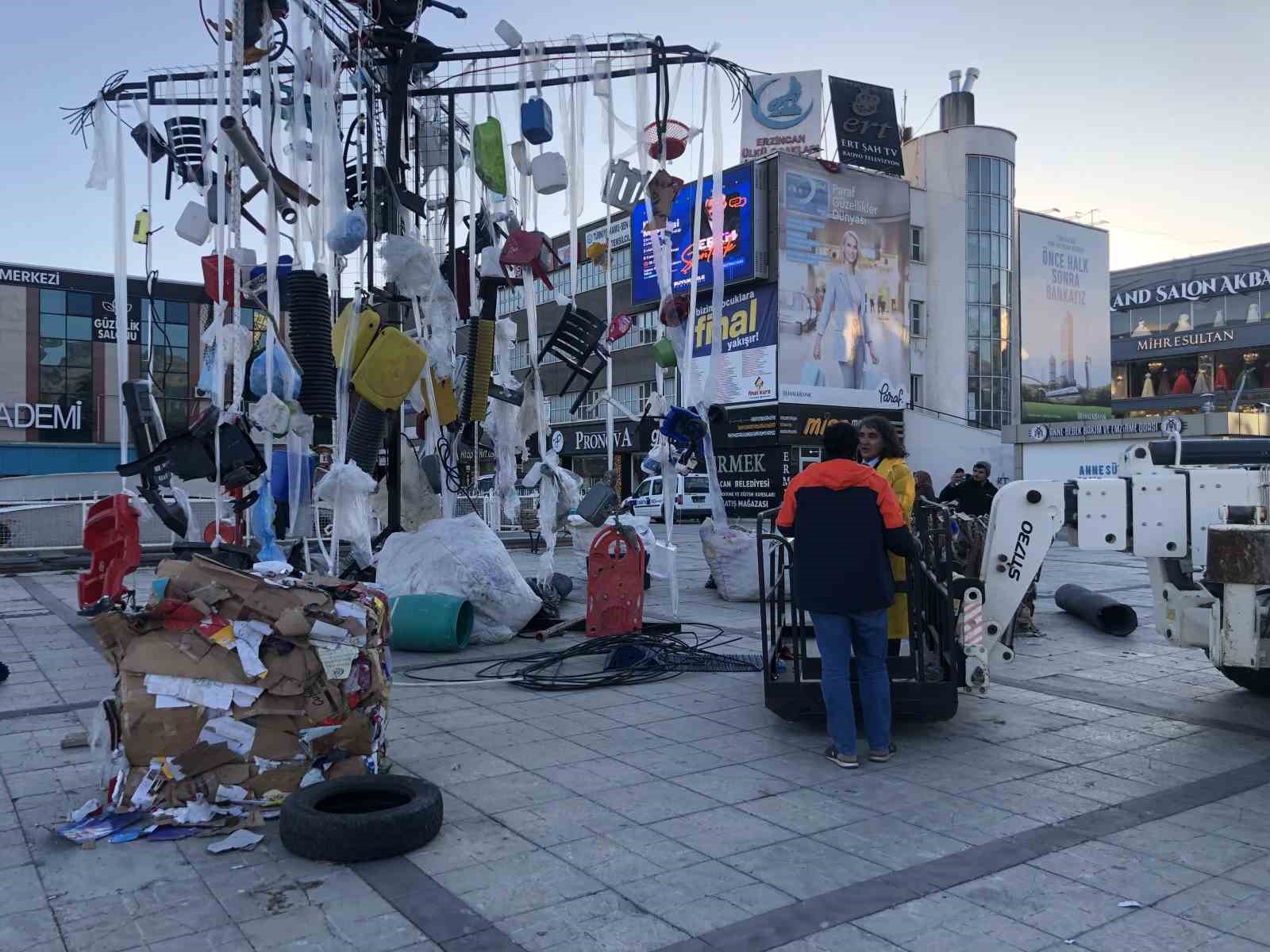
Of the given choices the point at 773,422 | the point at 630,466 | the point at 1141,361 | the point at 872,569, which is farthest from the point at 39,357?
the point at 1141,361

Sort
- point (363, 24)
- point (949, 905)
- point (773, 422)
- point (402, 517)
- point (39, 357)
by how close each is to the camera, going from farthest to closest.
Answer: point (39, 357) < point (773, 422) < point (402, 517) < point (363, 24) < point (949, 905)

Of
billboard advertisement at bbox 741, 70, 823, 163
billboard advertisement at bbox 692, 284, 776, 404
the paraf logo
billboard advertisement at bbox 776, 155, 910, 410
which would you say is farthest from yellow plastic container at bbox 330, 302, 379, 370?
the paraf logo

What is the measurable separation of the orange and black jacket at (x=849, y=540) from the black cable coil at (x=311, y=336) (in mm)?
3664

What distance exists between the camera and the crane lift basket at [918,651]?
554 cm

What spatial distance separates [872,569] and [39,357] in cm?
4929

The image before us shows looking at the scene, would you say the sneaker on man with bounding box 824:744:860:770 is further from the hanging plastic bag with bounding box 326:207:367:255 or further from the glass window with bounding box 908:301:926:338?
the glass window with bounding box 908:301:926:338

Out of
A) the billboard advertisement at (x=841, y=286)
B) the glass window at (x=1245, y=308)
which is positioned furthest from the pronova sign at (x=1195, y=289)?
the billboard advertisement at (x=841, y=286)

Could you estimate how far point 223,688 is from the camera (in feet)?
13.6

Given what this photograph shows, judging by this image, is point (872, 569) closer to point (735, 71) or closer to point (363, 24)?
point (735, 71)

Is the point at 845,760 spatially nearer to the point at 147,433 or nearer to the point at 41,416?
the point at 147,433

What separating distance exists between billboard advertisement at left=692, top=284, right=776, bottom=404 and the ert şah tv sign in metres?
7.06

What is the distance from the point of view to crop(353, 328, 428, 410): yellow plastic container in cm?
731

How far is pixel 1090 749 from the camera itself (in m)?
5.44

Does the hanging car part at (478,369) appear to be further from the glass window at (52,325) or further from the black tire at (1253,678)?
the glass window at (52,325)
